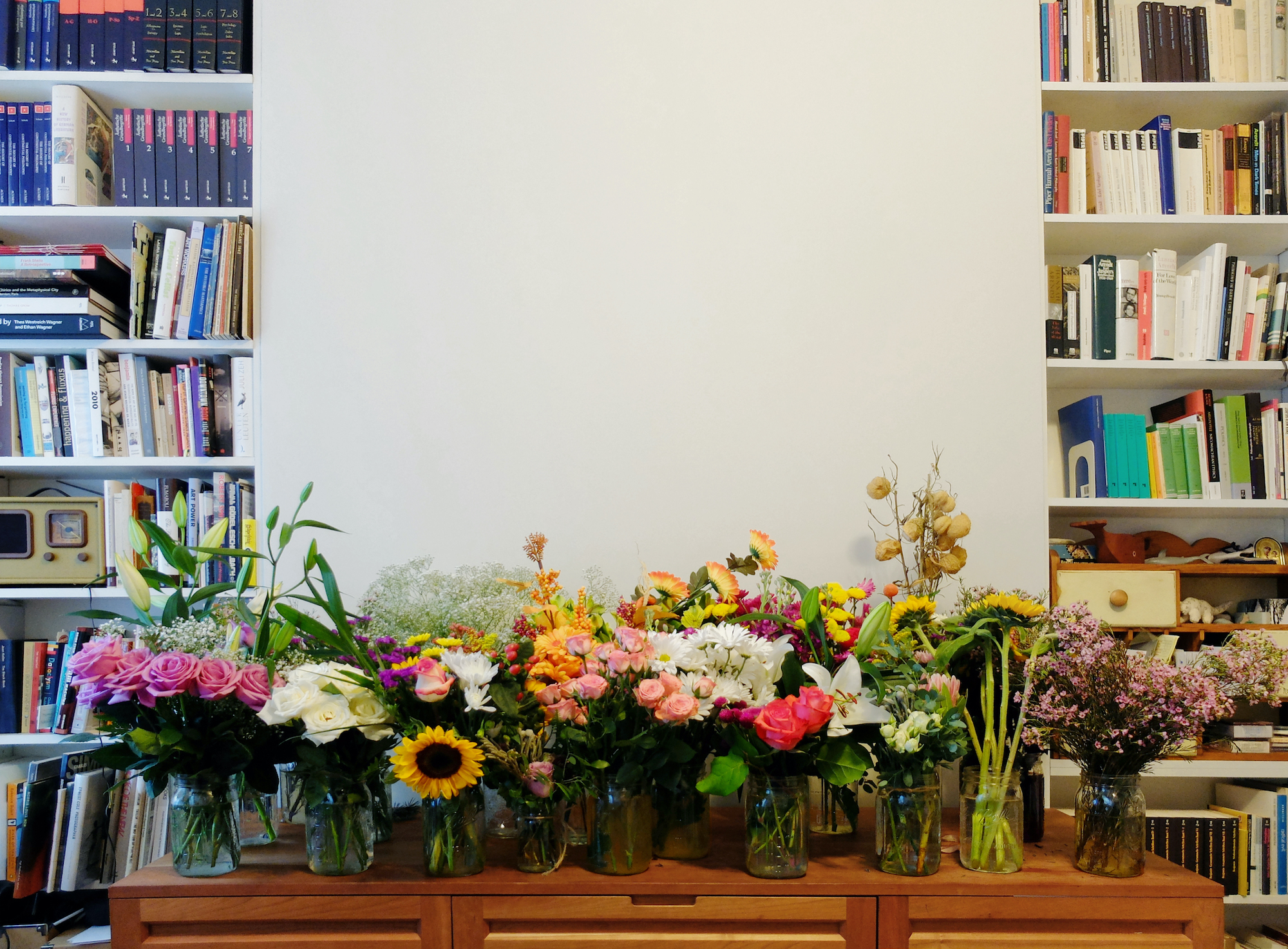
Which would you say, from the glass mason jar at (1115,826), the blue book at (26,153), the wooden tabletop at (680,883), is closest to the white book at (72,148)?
the blue book at (26,153)

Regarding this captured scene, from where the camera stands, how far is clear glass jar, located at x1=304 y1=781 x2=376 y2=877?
1347 millimetres

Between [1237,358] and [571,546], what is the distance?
1.62 metres

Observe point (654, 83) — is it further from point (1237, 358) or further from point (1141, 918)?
point (1141, 918)

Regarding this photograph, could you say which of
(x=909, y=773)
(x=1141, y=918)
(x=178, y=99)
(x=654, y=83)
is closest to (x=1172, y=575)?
(x=1141, y=918)

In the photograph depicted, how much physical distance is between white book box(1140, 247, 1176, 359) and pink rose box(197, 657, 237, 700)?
2.04 metres

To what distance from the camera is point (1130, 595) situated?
204cm

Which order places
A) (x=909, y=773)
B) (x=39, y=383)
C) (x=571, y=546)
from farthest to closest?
(x=39, y=383)
(x=571, y=546)
(x=909, y=773)

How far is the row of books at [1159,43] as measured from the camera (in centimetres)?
213

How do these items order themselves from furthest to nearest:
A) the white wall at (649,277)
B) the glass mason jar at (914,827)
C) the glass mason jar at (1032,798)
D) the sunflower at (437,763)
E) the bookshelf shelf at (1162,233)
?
1. the bookshelf shelf at (1162,233)
2. the white wall at (649,277)
3. the glass mason jar at (1032,798)
4. the glass mason jar at (914,827)
5. the sunflower at (437,763)

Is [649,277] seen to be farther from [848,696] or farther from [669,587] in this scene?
[848,696]

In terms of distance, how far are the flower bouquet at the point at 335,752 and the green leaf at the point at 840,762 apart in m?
0.63

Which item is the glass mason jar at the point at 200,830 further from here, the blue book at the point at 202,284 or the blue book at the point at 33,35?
the blue book at the point at 33,35

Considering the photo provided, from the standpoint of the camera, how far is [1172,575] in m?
2.05

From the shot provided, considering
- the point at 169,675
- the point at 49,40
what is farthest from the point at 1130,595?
the point at 49,40
